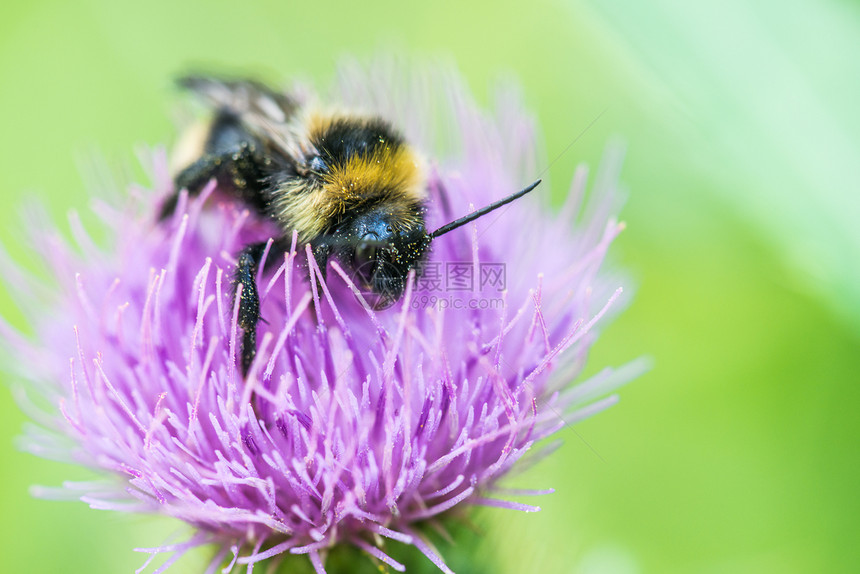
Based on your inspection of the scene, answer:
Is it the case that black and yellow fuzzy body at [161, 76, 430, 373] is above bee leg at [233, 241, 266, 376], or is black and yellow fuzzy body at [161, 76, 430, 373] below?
above

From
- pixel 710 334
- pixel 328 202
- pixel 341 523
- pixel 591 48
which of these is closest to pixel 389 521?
pixel 341 523

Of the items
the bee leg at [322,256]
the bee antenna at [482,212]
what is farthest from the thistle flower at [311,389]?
the bee antenna at [482,212]

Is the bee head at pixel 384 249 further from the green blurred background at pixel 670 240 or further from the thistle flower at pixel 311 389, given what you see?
the green blurred background at pixel 670 240

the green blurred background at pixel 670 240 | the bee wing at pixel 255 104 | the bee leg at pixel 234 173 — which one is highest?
the bee wing at pixel 255 104

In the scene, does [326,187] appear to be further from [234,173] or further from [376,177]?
[234,173]

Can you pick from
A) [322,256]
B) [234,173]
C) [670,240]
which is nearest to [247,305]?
[322,256]

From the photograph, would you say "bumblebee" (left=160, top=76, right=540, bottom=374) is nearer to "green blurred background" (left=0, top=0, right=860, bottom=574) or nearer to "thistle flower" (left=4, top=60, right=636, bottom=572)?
"thistle flower" (left=4, top=60, right=636, bottom=572)

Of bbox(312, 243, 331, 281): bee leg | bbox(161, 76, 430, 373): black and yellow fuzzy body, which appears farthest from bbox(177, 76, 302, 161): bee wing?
bbox(312, 243, 331, 281): bee leg

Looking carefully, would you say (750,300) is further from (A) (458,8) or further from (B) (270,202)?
(A) (458,8)
